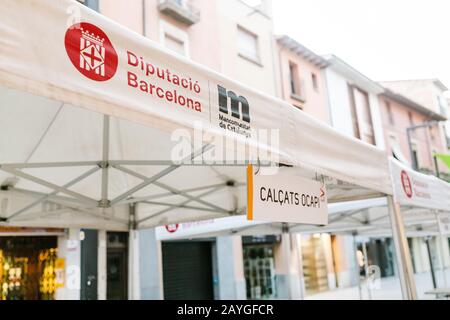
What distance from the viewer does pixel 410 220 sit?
27.8 feet

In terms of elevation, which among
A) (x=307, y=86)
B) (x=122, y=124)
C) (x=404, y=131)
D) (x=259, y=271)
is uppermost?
(x=307, y=86)

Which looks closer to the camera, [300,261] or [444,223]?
[444,223]

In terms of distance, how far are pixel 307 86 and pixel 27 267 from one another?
15242 millimetres

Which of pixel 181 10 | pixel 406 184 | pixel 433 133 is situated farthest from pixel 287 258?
pixel 433 133

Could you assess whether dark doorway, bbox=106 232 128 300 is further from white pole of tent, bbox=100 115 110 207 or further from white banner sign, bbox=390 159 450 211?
white banner sign, bbox=390 159 450 211

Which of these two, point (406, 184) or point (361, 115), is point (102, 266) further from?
point (361, 115)

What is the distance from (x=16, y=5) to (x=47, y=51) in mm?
210

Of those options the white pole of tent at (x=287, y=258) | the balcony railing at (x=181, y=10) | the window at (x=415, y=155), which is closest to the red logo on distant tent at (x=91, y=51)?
the balcony railing at (x=181, y=10)

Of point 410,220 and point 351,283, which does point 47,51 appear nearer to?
point 410,220

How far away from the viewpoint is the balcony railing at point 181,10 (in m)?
13.5

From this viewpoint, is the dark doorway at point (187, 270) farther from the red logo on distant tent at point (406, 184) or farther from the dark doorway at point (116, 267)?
the red logo on distant tent at point (406, 184)

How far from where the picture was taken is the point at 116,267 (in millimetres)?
11305

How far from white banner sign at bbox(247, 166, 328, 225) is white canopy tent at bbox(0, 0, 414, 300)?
194 mm
